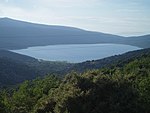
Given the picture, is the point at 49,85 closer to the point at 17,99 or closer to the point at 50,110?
the point at 17,99

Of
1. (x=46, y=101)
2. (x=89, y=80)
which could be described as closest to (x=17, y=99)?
(x=46, y=101)

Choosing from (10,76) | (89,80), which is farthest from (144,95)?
(10,76)

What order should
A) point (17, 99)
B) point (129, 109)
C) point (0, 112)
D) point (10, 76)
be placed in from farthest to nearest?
point (10, 76) < point (17, 99) < point (0, 112) < point (129, 109)

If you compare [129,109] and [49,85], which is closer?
[129,109]

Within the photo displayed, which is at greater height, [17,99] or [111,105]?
[111,105]

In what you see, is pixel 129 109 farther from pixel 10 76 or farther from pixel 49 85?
pixel 10 76

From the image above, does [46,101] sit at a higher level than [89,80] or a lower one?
lower

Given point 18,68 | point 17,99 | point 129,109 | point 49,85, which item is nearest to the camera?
point 129,109

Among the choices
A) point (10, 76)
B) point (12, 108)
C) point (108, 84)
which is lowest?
point (10, 76)

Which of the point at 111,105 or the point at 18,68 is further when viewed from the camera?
the point at 18,68
